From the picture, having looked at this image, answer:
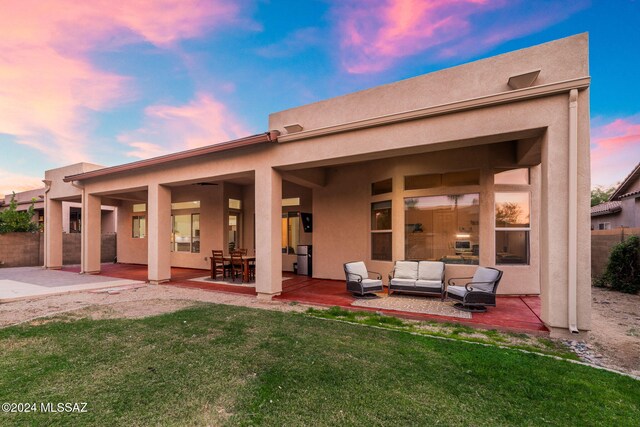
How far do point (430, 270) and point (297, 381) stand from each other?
17.4 feet

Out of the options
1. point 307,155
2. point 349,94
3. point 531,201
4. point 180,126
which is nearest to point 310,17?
point 349,94

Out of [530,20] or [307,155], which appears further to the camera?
[530,20]

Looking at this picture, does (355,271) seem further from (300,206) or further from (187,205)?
(187,205)

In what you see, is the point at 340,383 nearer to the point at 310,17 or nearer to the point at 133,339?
the point at 133,339

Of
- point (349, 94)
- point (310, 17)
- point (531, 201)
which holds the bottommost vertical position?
point (531, 201)

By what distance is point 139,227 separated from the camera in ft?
51.8

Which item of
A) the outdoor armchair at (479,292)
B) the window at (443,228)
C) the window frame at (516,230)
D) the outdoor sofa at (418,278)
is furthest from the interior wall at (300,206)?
the window frame at (516,230)

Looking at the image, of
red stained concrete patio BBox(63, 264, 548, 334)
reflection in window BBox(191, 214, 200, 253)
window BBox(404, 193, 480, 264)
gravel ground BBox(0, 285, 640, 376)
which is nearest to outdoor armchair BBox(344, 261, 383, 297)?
red stained concrete patio BBox(63, 264, 548, 334)

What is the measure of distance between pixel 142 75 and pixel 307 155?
8.36 m

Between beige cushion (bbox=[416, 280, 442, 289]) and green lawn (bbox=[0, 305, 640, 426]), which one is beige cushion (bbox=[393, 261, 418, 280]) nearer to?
beige cushion (bbox=[416, 280, 442, 289])

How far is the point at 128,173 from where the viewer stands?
33.4ft

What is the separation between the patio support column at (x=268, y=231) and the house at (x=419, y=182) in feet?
0.11

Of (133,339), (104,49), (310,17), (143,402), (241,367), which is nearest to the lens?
(143,402)

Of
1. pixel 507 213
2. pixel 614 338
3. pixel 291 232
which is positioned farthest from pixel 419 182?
pixel 291 232
